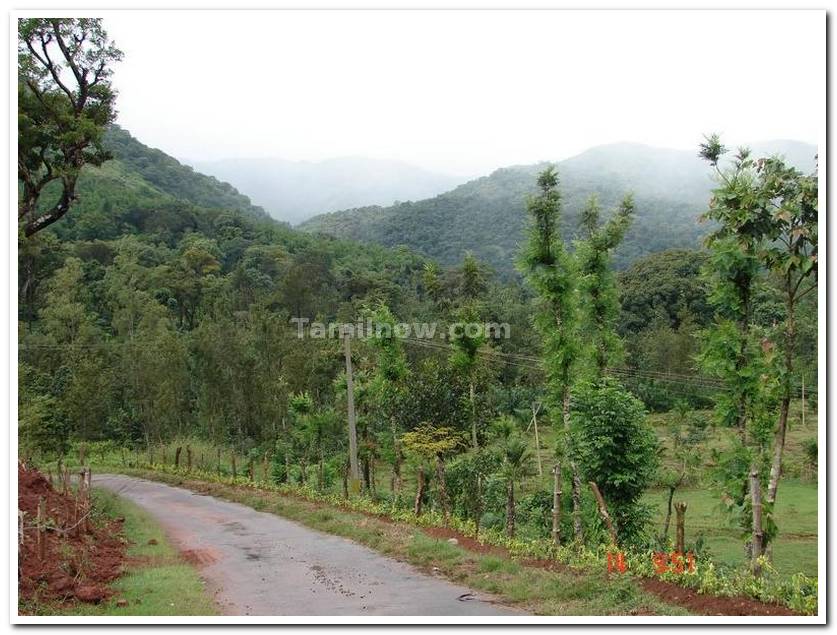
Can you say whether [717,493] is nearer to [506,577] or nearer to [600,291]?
[506,577]

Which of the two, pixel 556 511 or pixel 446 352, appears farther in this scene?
pixel 446 352

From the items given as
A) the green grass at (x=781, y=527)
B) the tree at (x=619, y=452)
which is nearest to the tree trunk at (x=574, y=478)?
the tree at (x=619, y=452)

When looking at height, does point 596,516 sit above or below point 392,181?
below

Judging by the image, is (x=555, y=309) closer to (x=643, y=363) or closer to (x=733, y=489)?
(x=733, y=489)

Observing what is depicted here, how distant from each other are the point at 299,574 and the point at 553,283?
6365 mm

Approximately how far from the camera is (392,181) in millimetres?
127062

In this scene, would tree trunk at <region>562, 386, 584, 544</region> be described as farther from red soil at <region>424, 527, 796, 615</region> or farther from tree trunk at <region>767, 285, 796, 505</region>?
tree trunk at <region>767, 285, 796, 505</region>

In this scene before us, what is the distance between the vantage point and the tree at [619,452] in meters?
12.2

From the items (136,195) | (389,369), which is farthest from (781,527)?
(136,195)

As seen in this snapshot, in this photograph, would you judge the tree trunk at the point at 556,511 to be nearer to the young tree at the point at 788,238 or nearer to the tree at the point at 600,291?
the tree at the point at 600,291

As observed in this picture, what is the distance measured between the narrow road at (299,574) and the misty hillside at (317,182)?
4448 inches

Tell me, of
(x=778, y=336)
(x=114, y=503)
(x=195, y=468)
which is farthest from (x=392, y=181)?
(x=778, y=336)

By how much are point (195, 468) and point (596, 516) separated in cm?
1883

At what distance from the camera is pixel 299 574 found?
10.0m
